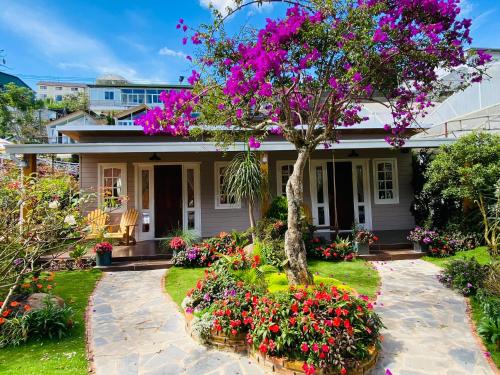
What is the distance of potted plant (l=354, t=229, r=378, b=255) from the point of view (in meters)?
7.70

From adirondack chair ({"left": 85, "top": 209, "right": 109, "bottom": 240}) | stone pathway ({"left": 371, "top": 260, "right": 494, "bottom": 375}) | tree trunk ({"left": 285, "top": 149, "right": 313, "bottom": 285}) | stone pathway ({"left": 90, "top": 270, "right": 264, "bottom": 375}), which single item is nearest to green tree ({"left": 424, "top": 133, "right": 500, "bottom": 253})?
stone pathway ({"left": 371, "top": 260, "right": 494, "bottom": 375})

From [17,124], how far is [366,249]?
28421 millimetres

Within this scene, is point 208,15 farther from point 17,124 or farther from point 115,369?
point 17,124

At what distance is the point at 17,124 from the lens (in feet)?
83.1

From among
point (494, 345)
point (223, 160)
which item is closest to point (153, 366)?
point (494, 345)

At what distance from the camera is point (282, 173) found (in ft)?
33.4

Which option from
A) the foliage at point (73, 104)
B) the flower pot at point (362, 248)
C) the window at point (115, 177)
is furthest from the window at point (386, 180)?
the foliage at point (73, 104)

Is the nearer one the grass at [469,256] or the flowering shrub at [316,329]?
the flowering shrub at [316,329]

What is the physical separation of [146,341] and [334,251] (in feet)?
16.2

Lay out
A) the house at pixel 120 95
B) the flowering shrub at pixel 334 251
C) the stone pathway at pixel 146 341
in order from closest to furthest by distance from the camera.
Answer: the stone pathway at pixel 146 341 → the flowering shrub at pixel 334 251 → the house at pixel 120 95

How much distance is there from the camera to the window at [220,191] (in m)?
9.83

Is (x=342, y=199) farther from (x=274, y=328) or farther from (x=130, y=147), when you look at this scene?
(x=274, y=328)

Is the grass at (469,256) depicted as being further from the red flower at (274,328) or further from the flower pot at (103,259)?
the flower pot at (103,259)

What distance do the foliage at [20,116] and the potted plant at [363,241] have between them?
21669 millimetres
